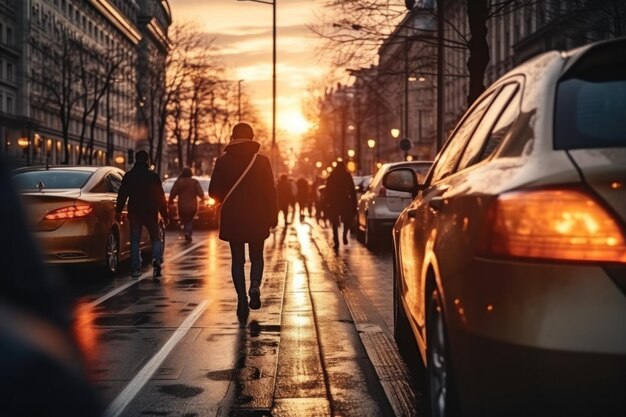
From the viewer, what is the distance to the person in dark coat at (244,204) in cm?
966

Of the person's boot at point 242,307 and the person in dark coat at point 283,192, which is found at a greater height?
the person in dark coat at point 283,192

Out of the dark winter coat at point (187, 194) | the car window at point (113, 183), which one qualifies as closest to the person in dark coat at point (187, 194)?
the dark winter coat at point (187, 194)

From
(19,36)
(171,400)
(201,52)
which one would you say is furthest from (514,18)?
(171,400)

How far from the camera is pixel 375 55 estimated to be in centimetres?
2238

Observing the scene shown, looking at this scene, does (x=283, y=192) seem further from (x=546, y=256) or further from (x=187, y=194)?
(x=546, y=256)

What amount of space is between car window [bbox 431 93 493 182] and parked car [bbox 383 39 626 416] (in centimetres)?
111

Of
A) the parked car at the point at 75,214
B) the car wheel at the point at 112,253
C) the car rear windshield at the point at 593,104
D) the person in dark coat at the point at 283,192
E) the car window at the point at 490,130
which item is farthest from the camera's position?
the person in dark coat at the point at 283,192

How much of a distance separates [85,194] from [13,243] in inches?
441

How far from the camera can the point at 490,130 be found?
171 inches

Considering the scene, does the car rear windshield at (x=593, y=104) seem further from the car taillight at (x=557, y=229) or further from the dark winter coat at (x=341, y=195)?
the dark winter coat at (x=341, y=195)

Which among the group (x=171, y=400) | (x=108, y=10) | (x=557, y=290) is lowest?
(x=171, y=400)

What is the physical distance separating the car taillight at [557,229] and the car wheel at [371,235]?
56.3ft

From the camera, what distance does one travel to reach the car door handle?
4381mm

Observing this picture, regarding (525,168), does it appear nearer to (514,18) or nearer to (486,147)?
(486,147)
